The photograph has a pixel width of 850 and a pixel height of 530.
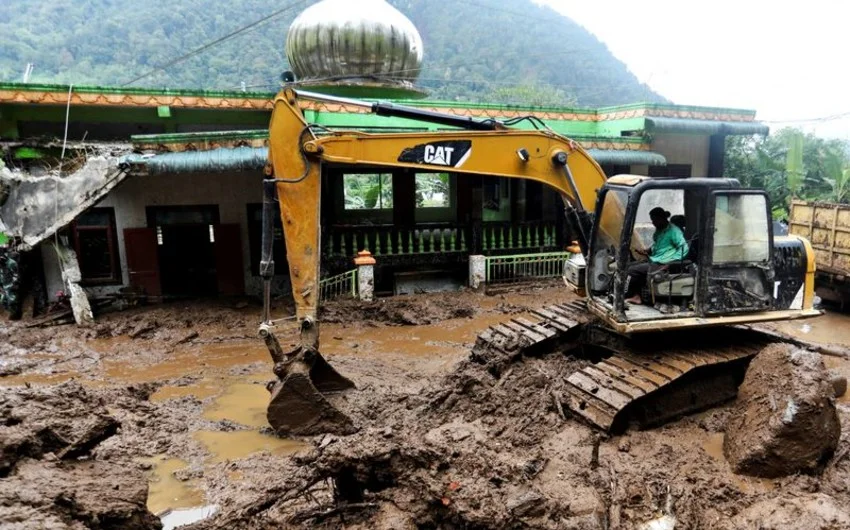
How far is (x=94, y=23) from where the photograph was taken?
4306cm

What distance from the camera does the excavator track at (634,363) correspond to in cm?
550

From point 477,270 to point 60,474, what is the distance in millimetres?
10014

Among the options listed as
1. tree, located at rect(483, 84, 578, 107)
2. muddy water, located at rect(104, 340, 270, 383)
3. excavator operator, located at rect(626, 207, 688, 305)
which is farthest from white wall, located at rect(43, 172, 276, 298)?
tree, located at rect(483, 84, 578, 107)

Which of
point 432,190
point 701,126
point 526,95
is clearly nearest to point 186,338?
point 432,190

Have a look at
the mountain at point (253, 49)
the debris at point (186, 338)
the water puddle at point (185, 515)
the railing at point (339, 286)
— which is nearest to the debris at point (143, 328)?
the debris at point (186, 338)

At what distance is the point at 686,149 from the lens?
15.8 m

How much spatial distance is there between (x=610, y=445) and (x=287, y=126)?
165 inches

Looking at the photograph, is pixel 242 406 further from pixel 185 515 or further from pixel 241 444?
pixel 185 515

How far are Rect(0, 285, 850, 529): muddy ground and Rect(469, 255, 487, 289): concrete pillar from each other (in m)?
4.09

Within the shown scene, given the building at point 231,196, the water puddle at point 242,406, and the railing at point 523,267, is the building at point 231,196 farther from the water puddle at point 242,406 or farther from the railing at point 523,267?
the water puddle at point 242,406

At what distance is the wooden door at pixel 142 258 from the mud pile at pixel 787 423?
1077 centimetres

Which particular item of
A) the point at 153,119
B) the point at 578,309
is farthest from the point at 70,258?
the point at 578,309

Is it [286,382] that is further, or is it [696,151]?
[696,151]

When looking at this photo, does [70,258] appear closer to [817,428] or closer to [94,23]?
[817,428]
